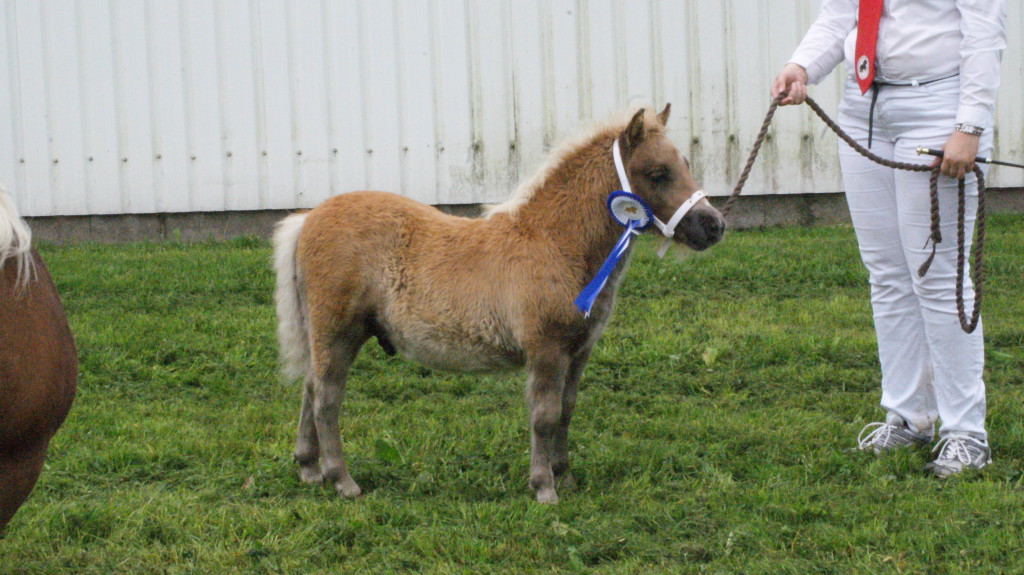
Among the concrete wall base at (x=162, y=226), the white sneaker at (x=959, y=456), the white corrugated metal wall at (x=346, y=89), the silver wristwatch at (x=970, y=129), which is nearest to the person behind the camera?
the silver wristwatch at (x=970, y=129)

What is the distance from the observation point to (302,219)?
4.61 m

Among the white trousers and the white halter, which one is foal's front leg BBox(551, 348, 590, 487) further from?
the white trousers

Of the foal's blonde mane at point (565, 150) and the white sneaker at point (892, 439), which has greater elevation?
the foal's blonde mane at point (565, 150)

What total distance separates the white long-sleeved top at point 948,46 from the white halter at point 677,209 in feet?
3.20

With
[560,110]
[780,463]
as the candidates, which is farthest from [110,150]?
[780,463]

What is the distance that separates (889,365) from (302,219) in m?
2.69

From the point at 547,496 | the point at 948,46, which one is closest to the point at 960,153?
the point at 948,46

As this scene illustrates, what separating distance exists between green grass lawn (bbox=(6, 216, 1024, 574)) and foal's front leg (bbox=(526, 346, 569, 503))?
0.09m

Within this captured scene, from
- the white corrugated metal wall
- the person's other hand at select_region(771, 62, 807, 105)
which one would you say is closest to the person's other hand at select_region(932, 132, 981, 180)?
the person's other hand at select_region(771, 62, 807, 105)

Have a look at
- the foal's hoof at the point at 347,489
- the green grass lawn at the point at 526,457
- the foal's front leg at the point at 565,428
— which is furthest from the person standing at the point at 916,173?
the foal's hoof at the point at 347,489

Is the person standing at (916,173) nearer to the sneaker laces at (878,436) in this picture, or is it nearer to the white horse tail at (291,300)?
the sneaker laces at (878,436)

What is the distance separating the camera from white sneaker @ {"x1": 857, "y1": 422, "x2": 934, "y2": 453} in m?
4.77

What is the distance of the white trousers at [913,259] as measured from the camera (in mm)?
4305

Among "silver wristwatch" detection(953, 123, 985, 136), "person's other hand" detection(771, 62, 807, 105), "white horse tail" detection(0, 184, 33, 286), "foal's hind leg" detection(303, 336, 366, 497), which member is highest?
"person's other hand" detection(771, 62, 807, 105)
